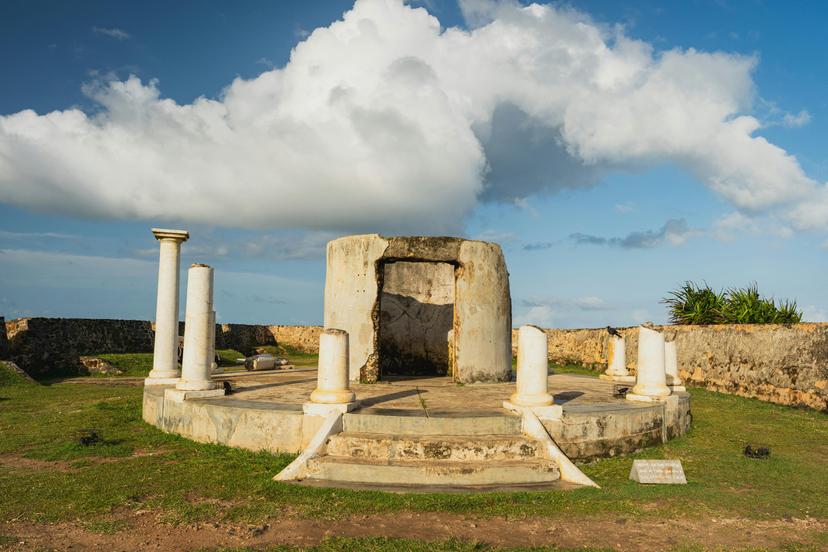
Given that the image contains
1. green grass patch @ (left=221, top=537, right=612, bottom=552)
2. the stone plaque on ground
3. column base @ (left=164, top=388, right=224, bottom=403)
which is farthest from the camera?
column base @ (left=164, top=388, right=224, bottom=403)

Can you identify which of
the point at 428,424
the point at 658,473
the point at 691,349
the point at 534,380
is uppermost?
the point at 691,349

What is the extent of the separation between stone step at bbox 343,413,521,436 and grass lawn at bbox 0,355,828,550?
1093mm

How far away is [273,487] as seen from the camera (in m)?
6.92

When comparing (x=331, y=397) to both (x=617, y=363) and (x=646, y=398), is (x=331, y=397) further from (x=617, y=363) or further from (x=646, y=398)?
(x=617, y=363)

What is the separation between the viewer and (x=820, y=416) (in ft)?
43.6

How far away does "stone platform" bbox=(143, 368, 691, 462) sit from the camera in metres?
8.02

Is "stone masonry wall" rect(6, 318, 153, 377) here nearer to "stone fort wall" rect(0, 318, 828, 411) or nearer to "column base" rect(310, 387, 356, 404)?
"stone fort wall" rect(0, 318, 828, 411)

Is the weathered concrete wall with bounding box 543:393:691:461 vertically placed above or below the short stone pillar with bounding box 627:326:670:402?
below

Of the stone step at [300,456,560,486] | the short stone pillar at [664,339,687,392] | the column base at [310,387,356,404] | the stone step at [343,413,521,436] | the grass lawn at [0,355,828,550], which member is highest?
the short stone pillar at [664,339,687,392]

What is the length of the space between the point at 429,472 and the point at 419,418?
872 millimetres

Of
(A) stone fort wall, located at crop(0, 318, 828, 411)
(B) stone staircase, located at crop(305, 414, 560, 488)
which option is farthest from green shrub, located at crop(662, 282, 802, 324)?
(B) stone staircase, located at crop(305, 414, 560, 488)

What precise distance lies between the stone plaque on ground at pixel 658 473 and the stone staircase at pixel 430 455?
100cm

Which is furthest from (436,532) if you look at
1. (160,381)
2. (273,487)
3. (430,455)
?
(160,381)

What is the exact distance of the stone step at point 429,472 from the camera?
7215mm
